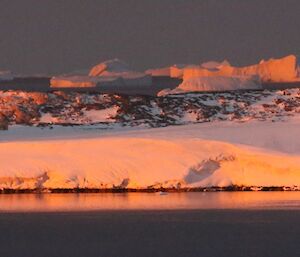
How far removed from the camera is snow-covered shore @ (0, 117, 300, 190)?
3134 cm

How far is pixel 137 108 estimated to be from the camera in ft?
132

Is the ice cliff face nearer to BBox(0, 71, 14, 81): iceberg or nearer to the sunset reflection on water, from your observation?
the sunset reflection on water

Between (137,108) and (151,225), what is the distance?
14.4 metres

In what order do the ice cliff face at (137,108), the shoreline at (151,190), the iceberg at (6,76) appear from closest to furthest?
1. the shoreline at (151,190)
2. the ice cliff face at (137,108)
3. the iceberg at (6,76)

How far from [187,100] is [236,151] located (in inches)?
408

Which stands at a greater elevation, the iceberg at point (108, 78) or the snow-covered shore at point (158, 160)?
the iceberg at point (108, 78)

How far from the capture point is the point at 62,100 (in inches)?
1592

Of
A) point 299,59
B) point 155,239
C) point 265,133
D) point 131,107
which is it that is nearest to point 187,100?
point 131,107

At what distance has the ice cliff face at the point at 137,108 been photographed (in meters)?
38.5

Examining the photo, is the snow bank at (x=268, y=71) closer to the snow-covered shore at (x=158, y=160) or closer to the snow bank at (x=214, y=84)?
the snow bank at (x=214, y=84)

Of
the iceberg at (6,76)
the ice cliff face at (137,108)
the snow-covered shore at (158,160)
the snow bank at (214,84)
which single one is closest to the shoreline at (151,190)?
the snow-covered shore at (158,160)

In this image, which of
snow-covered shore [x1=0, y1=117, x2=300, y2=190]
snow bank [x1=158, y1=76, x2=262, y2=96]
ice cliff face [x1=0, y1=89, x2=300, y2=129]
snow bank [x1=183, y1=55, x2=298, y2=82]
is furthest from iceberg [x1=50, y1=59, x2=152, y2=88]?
snow-covered shore [x1=0, y1=117, x2=300, y2=190]

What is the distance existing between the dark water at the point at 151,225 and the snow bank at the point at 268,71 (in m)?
51.8

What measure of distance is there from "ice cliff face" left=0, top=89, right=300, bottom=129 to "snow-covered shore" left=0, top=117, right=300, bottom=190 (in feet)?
16.5
